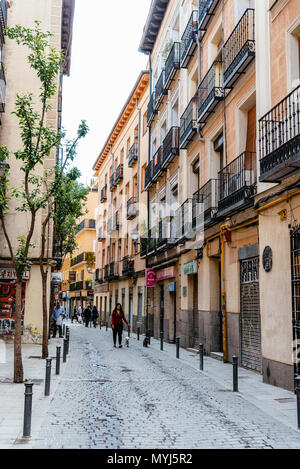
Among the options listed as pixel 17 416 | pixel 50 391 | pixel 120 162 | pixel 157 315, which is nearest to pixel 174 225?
pixel 157 315

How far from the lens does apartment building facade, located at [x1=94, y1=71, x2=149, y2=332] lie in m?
28.9

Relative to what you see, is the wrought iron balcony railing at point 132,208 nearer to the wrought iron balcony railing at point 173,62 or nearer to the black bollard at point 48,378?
the wrought iron balcony railing at point 173,62

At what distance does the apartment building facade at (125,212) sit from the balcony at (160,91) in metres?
3.92

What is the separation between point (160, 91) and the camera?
78.1ft

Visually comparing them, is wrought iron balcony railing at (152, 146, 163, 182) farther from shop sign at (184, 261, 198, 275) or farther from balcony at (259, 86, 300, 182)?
balcony at (259, 86, 300, 182)

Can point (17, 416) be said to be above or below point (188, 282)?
below

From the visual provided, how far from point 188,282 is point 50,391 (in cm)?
1007

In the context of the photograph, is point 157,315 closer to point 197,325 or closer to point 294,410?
point 197,325

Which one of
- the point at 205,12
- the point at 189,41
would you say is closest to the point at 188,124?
the point at 189,41

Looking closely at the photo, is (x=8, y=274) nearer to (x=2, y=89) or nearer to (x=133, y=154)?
(x=2, y=89)

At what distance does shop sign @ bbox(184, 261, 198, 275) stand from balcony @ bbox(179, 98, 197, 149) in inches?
183
